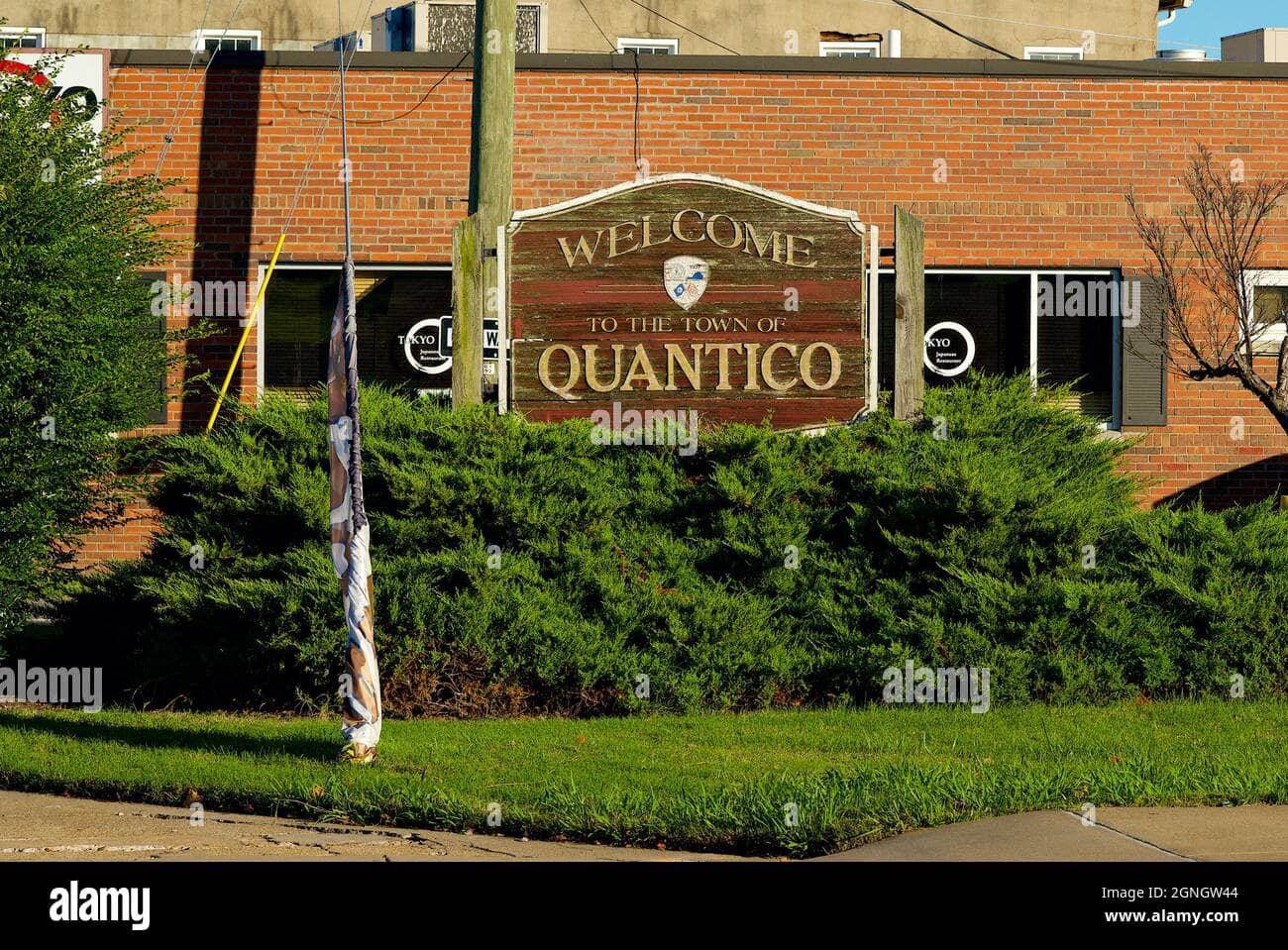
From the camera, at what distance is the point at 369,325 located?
1517cm

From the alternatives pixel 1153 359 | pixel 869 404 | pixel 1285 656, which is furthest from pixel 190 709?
pixel 1153 359

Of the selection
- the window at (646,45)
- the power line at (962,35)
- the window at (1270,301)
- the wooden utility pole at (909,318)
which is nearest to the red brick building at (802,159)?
the window at (1270,301)

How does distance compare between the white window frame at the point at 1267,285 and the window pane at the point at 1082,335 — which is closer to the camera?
the white window frame at the point at 1267,285

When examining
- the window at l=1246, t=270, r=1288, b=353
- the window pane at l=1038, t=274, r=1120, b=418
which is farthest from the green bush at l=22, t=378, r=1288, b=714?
the window at l=1246, t=270, r=1288, b=353

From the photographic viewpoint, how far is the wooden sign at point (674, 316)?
11.5 meters

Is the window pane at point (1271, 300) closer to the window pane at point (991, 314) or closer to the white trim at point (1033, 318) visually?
the white trim at point (1033, 318)

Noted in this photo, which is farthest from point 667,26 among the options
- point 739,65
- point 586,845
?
point 586,845

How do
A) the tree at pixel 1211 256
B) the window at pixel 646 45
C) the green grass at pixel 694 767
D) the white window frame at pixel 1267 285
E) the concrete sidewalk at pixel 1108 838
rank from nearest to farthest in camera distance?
the concrete sidewalk at pixel 1108 838, the green grass at pixel 694 767, the tree at pixel 1211 256, the white window frame at pixel 1267 285, the window at pixel 646 45

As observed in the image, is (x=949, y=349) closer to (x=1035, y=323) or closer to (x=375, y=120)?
(x=1035, y=323)

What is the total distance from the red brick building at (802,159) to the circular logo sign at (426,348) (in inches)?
9.1

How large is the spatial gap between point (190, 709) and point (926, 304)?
8.49 meters

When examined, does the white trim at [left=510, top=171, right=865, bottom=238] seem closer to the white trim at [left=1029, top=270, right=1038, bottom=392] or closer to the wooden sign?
the wooden sign

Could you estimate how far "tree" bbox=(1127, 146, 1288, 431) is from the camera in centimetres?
1467

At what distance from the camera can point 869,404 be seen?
11539mm
